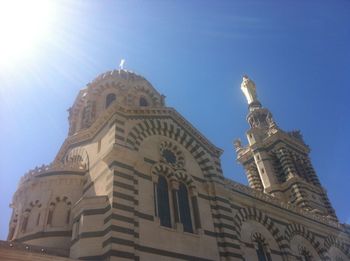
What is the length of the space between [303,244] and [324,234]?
3.20 meters

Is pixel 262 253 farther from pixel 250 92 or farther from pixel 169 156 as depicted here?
pixel 250 92

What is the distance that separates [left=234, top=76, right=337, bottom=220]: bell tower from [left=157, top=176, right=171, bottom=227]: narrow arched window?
17163 millimetres

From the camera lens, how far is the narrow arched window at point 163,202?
1695cm

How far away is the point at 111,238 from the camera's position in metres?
14.0

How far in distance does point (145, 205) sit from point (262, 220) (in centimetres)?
937

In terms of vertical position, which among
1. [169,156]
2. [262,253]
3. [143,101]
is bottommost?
[262,253]

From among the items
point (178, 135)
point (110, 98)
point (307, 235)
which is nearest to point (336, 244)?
point (307, 235)

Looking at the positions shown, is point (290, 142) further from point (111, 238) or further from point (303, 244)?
point (111, 238)

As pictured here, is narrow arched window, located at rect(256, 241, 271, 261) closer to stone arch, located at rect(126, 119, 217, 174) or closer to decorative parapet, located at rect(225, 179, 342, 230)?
decorative parapet, located at rect(225, 179, 342, 230)

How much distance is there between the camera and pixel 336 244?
2631 cm

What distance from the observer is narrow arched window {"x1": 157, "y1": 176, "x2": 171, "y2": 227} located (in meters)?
17.0

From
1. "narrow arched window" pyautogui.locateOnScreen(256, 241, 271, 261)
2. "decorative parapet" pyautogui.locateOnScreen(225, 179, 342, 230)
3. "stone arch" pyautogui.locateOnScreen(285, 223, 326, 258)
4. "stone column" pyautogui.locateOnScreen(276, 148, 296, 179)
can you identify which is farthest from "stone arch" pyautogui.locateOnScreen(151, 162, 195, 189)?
"stone column" pyautogui.locateOnScreen(276, 148, 296, 179)

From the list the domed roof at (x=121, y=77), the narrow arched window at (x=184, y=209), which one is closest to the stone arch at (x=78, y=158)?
the narrow arched window at (x=184, y=209)

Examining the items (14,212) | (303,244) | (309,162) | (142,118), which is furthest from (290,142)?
(14,212)
